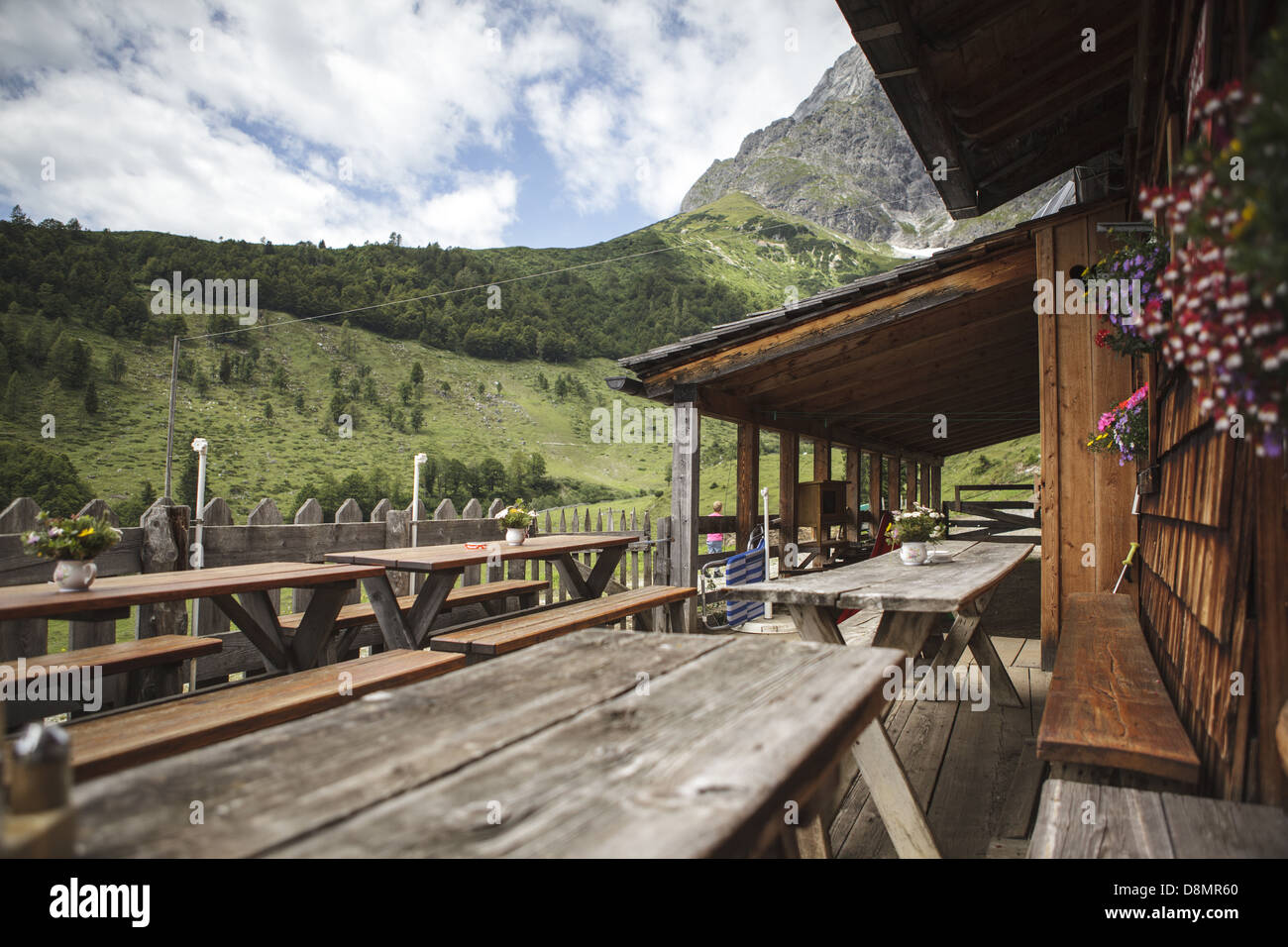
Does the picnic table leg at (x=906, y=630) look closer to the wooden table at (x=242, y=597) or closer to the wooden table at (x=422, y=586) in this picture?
the wooden table at (x=422, y=586)

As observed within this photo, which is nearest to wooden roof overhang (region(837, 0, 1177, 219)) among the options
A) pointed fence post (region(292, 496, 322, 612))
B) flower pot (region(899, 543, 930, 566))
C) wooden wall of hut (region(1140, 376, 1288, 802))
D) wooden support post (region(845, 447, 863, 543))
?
wooden wall of hut (region(1140, 376, 1288, 802))

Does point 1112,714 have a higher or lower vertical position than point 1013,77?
lower

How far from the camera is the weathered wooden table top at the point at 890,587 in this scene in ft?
8.81

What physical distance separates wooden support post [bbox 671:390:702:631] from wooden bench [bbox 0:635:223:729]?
380 cm

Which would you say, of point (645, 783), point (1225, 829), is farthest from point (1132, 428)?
point (645, 783)

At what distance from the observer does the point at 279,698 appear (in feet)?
9.02

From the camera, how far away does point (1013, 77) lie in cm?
405

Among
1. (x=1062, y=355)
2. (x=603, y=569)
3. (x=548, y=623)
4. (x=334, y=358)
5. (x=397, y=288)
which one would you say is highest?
(x=397, y=288)

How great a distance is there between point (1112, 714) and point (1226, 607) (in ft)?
1.56

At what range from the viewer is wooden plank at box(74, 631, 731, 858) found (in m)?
0.75

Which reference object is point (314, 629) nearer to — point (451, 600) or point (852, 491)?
point (451, 600)

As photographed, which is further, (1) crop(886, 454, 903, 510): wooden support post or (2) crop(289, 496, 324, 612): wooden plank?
(1) crop(886, 454, 903, 510): wooden support post

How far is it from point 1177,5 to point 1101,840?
2698 mm

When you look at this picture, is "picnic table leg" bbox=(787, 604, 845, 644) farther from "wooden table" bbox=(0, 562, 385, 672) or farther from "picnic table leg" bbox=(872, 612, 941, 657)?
"wooden table" bbox=(0, 562, 385, 672)
